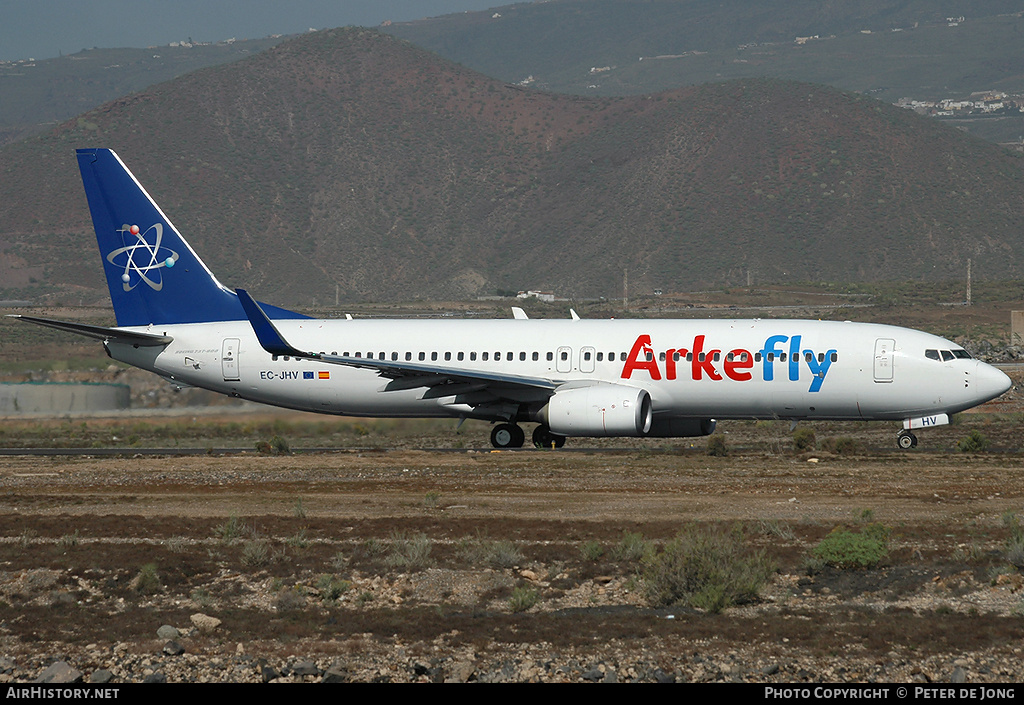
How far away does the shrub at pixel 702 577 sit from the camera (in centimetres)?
1466

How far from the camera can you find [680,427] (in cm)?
3431

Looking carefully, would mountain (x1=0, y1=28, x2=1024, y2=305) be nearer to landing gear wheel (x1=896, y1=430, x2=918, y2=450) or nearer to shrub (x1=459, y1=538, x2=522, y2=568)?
landing gear wheel (x1=896, y1=430, x2=918, y2=450)

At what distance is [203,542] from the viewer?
19641 mm

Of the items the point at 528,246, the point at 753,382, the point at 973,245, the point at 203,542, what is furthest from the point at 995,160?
the point at 203,542

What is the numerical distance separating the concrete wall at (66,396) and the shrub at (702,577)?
103 ft

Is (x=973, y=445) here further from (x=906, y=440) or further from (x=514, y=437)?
(x=514, y=437)

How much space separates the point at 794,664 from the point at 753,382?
19984 mm

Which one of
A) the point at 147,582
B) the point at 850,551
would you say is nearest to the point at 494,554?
the point at 147,582

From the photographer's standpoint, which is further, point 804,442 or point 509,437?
point 509,437

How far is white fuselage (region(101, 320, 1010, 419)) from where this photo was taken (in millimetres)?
31562

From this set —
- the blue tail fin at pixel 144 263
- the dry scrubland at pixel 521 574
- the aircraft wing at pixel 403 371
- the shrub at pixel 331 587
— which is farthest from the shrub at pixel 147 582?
the blue tail fin at pixel 144 263

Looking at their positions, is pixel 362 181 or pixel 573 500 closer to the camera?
pixel 573 500

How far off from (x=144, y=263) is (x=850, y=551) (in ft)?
86.1

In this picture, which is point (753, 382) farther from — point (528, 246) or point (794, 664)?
point (528, 246)
